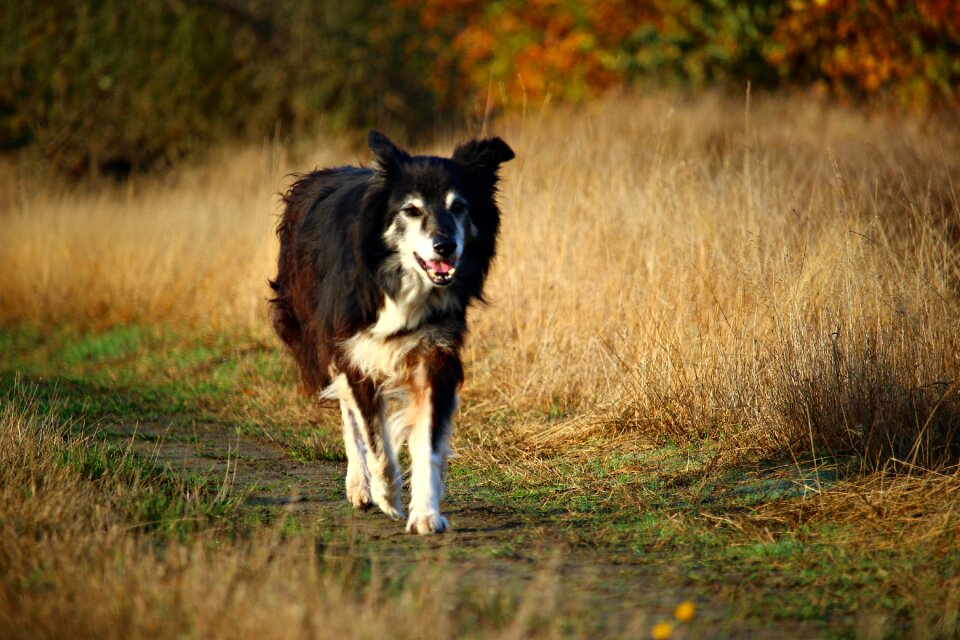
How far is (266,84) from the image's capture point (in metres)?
19.7

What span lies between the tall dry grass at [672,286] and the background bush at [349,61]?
5.47 meters

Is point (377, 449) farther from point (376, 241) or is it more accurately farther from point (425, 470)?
point (376, 241)

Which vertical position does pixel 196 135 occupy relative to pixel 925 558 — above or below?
above

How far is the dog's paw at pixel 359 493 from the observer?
5406 mm

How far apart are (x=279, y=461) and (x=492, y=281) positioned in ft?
9.75

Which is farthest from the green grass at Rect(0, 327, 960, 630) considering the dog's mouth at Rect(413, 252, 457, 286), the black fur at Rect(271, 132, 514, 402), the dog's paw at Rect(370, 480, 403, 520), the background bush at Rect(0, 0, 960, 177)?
the background bush at Rect(0, 0, 960, 177)

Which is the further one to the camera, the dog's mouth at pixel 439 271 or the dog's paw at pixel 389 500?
the dog's paw at pixel 389 500

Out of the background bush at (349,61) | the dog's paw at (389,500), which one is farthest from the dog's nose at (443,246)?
the background bush at (349,61)

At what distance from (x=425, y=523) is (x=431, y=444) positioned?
36 cm

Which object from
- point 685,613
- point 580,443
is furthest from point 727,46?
point 685,613

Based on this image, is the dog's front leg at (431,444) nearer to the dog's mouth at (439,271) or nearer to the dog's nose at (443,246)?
the dog's mouth at (439,271)

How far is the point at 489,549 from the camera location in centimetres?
461

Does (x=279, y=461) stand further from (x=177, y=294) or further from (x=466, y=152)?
(x=177, y=294)

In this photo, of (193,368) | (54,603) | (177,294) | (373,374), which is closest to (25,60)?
(177,294)
